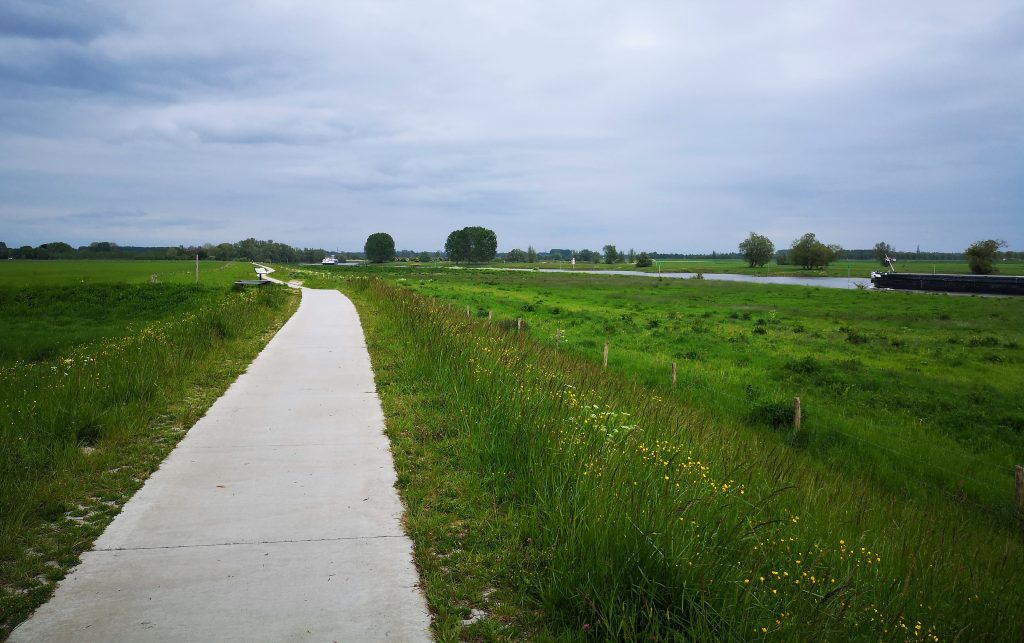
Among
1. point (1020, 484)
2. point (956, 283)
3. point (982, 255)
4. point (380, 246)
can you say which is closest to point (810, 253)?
point (982, 255)

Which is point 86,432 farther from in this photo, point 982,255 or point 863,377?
point 982,255

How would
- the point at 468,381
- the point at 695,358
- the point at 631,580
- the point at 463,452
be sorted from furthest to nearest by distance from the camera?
1. the point at 695,358
2. the point at 468,381
3. the point at 463,452
4. the point at 631,580

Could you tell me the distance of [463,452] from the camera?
6.16m

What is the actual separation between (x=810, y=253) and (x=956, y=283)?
68388 mm

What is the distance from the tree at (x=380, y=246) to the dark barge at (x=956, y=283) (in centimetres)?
14592

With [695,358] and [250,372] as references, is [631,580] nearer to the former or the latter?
[250,372]

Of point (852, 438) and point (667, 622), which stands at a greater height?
point (667, 622)

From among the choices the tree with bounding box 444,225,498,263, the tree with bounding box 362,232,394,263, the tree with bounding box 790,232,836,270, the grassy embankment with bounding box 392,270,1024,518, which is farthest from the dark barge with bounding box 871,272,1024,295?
the tree with bounding box 362,232,394,263

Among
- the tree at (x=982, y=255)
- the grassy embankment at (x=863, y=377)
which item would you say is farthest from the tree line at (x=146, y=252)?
the tree at (x=982, y=255)

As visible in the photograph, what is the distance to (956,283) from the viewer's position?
208ft

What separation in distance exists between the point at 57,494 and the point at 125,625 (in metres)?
2.33

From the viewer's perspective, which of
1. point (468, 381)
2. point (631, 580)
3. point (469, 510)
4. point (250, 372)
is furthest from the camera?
point (250, 372)

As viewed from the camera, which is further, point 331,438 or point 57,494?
point 331,438

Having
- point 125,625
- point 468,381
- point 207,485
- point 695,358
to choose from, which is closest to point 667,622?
point 125,625
